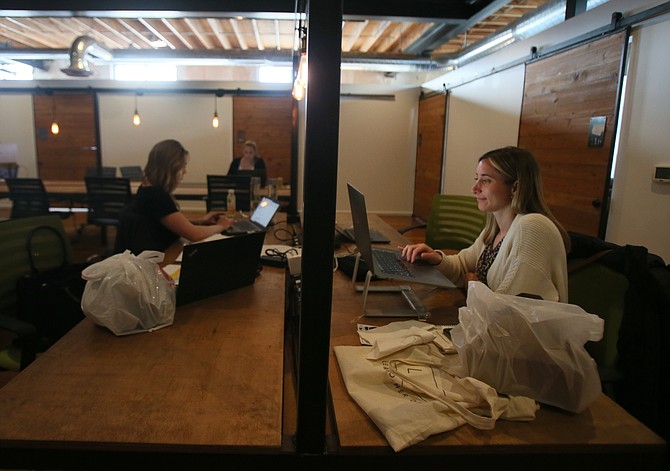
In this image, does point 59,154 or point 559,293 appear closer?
point 559,293

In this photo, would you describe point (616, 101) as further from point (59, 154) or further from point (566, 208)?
point (59, 154)

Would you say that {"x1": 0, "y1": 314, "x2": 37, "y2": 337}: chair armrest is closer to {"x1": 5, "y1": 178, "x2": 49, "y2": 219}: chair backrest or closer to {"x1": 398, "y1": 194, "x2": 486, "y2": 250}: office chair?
{"x1": 398, "y1": 194, "x2": 486, "y2": 250}: office chair

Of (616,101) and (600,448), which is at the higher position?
(616,101)

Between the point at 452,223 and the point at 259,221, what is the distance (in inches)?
57.3

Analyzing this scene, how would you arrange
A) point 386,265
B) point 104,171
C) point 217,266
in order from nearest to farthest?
point 217,266
point 386,265
point 104,171

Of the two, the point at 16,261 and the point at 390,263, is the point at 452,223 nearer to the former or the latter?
the point at 390,263

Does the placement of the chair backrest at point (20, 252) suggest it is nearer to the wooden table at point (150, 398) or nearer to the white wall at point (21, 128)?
the wooden table at point (150, 398)

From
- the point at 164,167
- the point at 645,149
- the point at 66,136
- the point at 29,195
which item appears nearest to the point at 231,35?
the point at 29,195

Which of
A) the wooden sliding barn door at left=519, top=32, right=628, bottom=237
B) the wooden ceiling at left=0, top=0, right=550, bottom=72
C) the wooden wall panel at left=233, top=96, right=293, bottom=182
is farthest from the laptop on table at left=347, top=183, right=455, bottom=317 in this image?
the wooden wall panel at left=233, top=96, right=293, bottom=182

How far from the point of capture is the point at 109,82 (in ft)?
27.4

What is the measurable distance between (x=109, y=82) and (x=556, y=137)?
7776mm

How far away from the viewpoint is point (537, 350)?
3.14 ft

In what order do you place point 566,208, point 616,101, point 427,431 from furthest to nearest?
point 566,208 → point 616,101 → point 427,431

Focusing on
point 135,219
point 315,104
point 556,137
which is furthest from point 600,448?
point 556,137
